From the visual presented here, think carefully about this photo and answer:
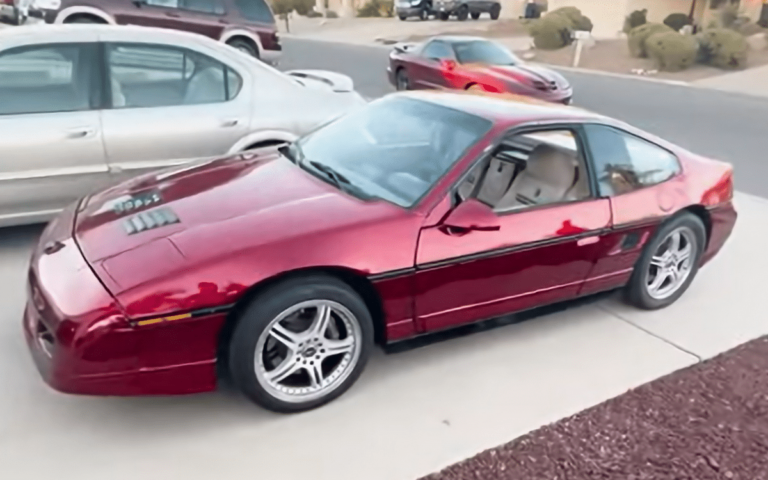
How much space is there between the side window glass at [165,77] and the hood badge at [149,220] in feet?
5.98

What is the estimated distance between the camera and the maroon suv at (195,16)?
35.7 feet

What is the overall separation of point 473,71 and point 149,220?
28.7ft

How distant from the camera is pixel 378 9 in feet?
140

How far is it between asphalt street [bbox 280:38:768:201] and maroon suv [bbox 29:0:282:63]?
2338 mm

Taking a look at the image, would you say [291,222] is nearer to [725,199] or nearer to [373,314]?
[373,314]

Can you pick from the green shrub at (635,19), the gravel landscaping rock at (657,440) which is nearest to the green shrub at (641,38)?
the green shrub at (635,19)

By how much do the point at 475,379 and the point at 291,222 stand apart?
1294mm

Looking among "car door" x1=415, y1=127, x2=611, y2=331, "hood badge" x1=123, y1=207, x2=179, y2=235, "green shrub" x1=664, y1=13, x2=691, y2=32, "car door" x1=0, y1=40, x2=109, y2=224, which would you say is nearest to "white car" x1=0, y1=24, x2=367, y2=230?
"car door" x1=0, y1=40, x2=109, y2=224

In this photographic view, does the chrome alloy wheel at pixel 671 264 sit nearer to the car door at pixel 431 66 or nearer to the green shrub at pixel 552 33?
the car door at pixel 431 66

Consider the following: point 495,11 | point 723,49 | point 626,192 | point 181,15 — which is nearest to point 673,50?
point 723,49

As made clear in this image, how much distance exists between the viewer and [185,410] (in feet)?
10.1

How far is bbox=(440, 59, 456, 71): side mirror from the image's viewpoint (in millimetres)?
11289

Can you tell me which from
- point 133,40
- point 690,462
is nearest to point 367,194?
point 690,462

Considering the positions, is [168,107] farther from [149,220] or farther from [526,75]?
[526,75]
